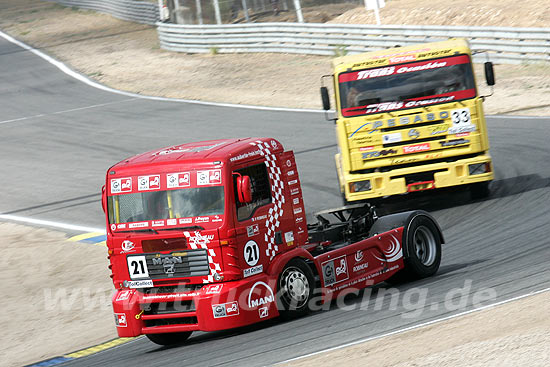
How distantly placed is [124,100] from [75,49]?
12358mm

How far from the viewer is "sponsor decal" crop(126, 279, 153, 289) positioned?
956 cm

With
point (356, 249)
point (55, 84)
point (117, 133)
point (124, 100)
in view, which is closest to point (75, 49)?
point (55, 84)

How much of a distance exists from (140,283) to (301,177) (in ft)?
28.4

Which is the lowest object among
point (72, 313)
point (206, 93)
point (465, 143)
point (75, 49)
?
point (72, 313)

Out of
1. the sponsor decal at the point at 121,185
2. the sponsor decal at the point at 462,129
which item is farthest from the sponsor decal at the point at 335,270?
the sponsor decal at the point at 462,129

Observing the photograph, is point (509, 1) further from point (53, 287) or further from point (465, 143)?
point (53, 287)

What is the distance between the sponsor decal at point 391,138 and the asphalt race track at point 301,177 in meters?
1.46

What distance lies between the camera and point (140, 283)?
962 centimetres

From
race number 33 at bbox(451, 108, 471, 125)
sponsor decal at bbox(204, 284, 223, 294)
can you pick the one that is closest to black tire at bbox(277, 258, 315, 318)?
sponsor decal at bbox(204, 284, 223, 294)

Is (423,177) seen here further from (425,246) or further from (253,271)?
(253,271)

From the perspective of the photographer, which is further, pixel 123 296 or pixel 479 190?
pixel 479 190

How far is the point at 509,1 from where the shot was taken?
3509 centimetres

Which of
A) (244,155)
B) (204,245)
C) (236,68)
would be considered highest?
(236,68)

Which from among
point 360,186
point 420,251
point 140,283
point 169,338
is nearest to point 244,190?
point 140,283
